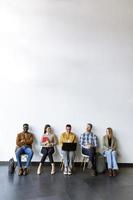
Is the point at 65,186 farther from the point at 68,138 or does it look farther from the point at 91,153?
the point at 68,138

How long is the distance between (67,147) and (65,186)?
1.32 metres

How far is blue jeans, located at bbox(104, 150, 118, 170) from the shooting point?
6.54 metres

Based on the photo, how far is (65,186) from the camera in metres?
5.44

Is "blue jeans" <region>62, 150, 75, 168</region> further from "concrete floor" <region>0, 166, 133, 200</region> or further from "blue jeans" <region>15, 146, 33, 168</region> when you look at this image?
"blue jeans" <region>15, 146, 33, 168</region>

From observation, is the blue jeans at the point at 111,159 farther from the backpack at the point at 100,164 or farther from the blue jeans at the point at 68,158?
the blue jeans at the point at 68,158

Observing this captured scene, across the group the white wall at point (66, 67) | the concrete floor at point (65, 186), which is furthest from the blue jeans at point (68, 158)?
the white wall at point (66, 67)

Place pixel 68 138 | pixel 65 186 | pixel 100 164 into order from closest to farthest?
1. pixel 65 186
2. pixel 100 164
3. pixel 68 138

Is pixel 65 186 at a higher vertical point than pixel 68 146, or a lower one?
lower

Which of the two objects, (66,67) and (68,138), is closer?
(68,138)

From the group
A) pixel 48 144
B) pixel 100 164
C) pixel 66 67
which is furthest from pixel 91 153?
pixel 66 67

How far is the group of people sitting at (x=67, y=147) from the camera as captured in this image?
6.49m

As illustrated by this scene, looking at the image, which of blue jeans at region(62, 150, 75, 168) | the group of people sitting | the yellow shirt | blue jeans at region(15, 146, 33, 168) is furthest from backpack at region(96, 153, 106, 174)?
blue jeans at region(15, 146, 33, 168)

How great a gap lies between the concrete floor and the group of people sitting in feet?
0.70

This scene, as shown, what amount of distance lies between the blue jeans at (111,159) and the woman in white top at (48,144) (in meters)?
1.27
